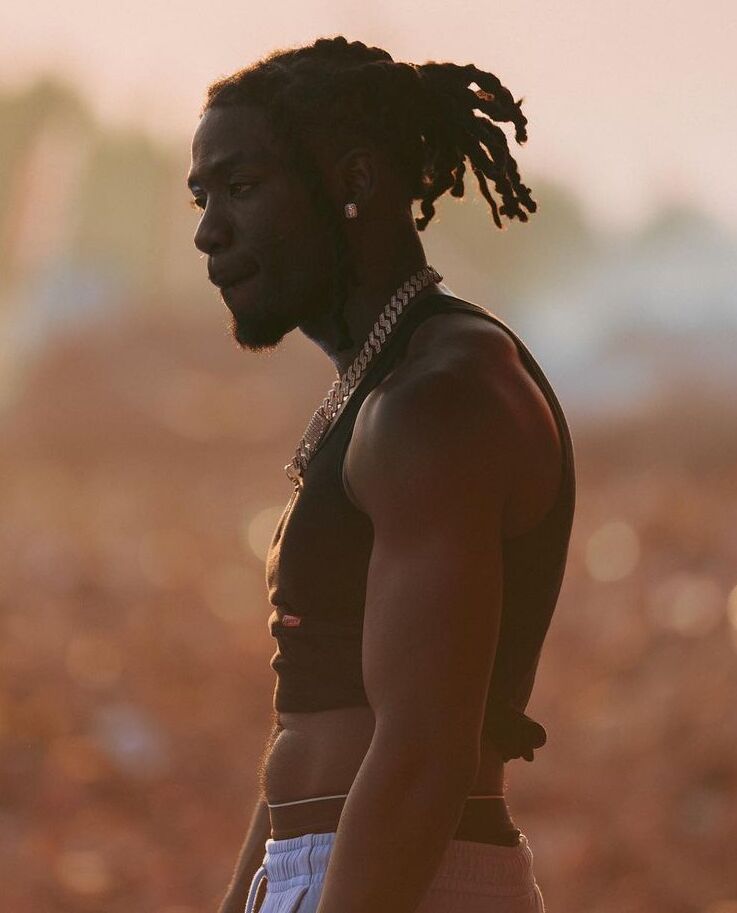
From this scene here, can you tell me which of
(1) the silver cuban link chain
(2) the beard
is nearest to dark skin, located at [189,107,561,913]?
(1) the silver cuban link chain

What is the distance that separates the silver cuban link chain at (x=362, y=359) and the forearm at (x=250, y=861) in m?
0.64

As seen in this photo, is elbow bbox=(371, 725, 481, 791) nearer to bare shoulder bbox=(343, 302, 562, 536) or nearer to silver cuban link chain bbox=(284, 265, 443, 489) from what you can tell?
bare shoulder bbox=(343, 302, 562, 536)

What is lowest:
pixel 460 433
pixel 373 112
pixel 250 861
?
pixel 250 861

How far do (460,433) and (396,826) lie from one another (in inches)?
19.9

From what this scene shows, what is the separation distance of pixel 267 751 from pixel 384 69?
108 centimetres

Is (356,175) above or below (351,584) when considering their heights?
above

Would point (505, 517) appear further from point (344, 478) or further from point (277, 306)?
point (277, 306)

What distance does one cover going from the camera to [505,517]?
2084 mm

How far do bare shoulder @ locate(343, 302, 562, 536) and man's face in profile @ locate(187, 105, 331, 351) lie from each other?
0.25m

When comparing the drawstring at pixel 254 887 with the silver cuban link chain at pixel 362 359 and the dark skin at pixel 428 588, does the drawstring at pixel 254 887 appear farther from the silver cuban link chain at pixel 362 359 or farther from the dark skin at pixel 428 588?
the silver cuban link chain at pixel 362 359

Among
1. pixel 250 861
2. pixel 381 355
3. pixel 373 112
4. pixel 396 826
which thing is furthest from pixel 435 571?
pixel 250 861

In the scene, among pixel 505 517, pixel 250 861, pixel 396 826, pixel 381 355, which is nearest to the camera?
pixel 396 826

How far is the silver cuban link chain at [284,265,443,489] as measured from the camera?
234 cm

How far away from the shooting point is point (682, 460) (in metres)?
10.1
